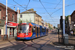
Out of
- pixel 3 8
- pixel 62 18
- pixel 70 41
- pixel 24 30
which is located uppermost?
pixel 3 8

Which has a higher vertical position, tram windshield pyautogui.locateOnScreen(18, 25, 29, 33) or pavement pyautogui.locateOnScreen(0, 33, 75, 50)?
tram windshield pyautogui.locateOnScreen(18, 25, 29, 33)

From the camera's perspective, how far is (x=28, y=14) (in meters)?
46.5

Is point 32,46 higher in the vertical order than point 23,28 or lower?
lower

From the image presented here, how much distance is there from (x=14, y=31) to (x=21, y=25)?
12.8 metres

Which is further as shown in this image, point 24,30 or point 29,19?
point 29,19

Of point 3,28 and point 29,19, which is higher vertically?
point 29,19

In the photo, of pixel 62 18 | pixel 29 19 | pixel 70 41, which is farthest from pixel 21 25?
pixel 29 19

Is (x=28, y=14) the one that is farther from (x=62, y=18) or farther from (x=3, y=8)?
(x=62, y=18)

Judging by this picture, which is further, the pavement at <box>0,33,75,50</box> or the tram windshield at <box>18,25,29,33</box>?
the tram windshield at <box>18,25,29,33</box>

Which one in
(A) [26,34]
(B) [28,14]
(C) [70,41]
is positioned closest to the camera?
(C) [70,41]

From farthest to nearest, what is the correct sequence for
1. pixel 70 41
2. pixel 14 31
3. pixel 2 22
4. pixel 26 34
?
pixel 14 31 → pixel 2 22 → pixel 26 34 → pixel 70 41

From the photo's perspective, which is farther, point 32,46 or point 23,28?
point 23,28

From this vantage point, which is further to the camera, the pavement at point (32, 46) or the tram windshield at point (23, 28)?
the tram windshield at point (23, 28)

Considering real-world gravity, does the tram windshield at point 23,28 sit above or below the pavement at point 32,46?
above
